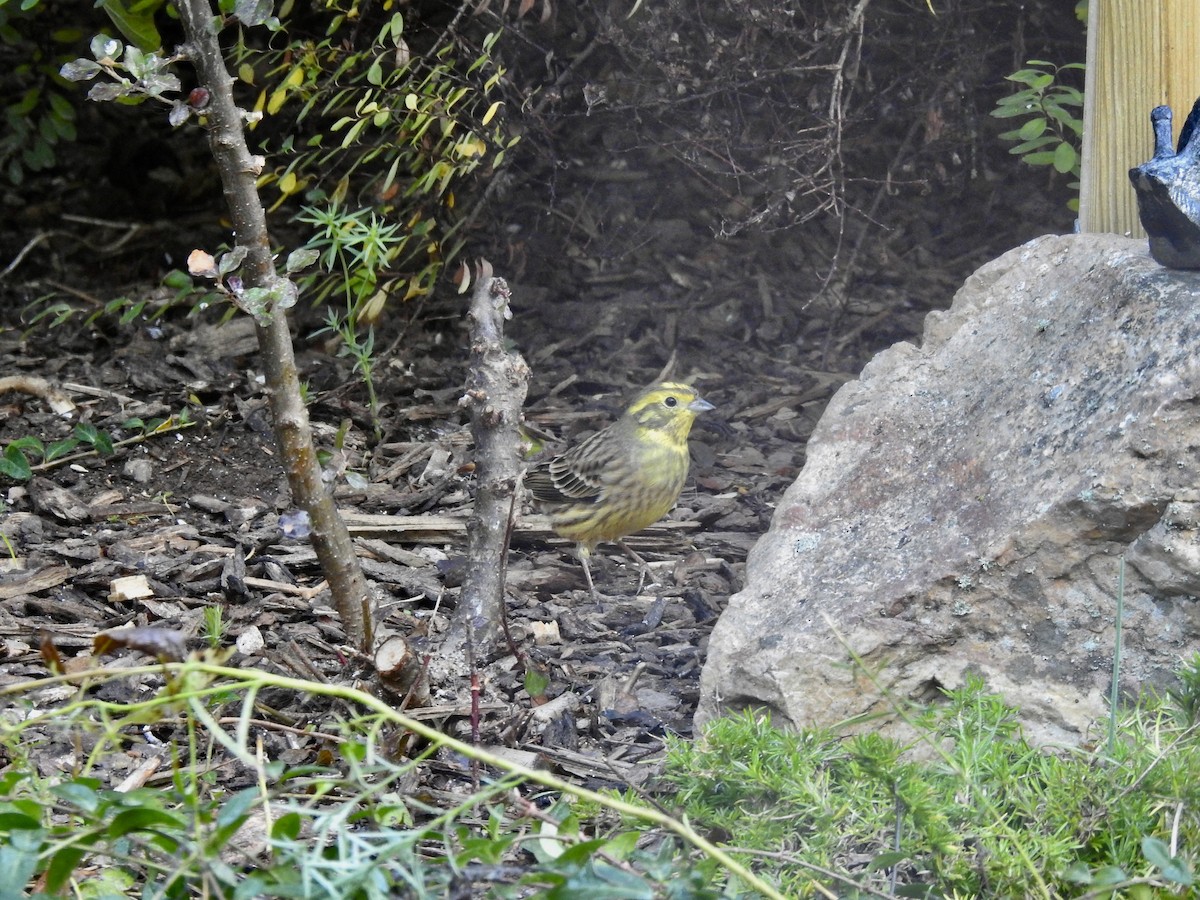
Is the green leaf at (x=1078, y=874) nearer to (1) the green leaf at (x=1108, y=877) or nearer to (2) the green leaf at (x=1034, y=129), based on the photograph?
(1) the green leaf at (x=1108, y=877)

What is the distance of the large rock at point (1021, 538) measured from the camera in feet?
11.0

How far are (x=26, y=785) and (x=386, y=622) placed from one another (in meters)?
2.16

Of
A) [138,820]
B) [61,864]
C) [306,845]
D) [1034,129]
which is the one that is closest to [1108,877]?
[306,845]

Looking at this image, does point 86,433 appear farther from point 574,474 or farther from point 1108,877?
point 1108,877

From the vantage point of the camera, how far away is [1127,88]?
437 cm

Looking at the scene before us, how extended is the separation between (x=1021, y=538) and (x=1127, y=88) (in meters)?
1.75

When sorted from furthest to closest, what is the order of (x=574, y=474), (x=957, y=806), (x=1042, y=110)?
1. (x=574, y=474)
2. (x=1042, y=110)
3. (x=957, y=806)

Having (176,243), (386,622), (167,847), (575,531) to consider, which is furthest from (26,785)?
(176,243)

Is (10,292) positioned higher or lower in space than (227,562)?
higher

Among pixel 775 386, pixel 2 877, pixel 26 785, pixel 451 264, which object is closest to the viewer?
pixel 2 877

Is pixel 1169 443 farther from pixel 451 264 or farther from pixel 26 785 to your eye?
pixel 451 264

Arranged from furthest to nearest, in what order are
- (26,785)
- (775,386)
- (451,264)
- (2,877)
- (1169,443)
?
(451,264), (775,386), (1169,443), (26,785), (2,877)

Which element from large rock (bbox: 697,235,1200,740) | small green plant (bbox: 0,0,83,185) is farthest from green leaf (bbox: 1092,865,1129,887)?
small green plant (bbox: 0,0,83,185)

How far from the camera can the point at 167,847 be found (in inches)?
85.4
